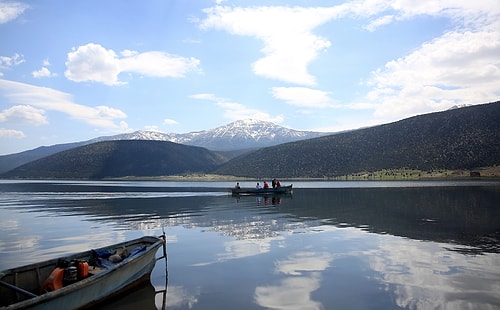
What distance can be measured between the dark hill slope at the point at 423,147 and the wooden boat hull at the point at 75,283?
150 m

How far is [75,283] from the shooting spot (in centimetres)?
1326

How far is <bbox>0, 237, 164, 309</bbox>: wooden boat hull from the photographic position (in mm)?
12474

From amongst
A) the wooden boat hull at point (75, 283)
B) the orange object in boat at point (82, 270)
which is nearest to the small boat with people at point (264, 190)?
the wooden boat hull at point (75, 283)

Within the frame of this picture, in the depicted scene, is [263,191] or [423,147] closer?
[263,191]

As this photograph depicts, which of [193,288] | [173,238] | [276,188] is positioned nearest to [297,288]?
[193,288]

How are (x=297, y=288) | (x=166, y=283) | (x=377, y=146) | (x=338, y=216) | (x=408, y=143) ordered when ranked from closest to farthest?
(x=297, y=288)
(x=166, y=283)
(x=338, y=216)
(x=408, y=143)
(x=377, y=146)

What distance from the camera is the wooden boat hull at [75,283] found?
12474 millimetres

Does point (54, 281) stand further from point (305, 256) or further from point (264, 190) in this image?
point (264, 190)

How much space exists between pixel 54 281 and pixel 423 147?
171290 mm

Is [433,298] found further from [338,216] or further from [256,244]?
[338,216]

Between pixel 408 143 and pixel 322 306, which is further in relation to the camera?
pixel 408 143

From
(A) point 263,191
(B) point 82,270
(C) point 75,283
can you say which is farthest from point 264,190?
(C) point 75,283

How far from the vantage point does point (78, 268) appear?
15281 millimetres

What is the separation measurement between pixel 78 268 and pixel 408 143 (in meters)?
177
